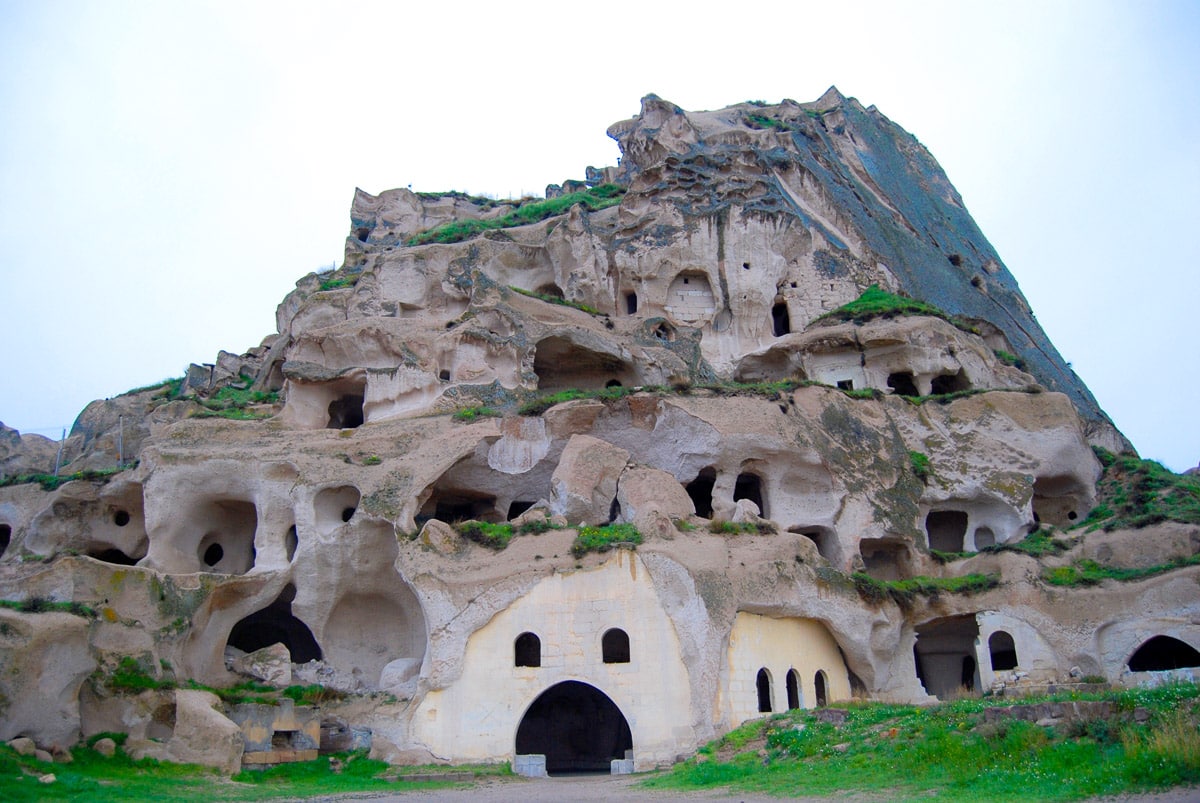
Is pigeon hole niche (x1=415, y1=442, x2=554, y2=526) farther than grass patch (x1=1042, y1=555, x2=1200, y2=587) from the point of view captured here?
Yes

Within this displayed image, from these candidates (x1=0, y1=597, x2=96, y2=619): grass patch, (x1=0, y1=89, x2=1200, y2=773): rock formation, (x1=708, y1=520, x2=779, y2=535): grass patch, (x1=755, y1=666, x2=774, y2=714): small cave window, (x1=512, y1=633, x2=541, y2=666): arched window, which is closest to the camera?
(x1=0, y1=597, x2=96, y2=619): grass patch

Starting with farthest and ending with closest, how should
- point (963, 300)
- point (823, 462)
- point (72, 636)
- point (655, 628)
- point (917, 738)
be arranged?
point (963, 300)
point (823, 462)
point (655, 628)
point (72, 636)
point (917, 738)

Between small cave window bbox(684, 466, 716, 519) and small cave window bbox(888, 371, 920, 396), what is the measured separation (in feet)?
31.1

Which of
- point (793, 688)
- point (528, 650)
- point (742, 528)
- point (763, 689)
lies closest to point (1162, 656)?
point (793, 688)

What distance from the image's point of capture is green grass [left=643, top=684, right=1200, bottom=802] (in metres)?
11.8

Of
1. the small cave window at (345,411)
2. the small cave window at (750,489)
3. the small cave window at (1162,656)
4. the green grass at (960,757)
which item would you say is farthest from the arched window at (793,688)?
the small cave window at (345,411)

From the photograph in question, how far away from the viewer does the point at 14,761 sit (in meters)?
17.4

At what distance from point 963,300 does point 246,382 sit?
1300 inches

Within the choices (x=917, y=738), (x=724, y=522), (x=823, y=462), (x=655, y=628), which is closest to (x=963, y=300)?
(x=823, y=462)

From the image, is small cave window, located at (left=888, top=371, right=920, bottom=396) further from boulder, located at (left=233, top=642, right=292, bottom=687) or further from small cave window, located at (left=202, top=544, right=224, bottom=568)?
small cave window, located at (left=202, top=544, right=224, bottom=568)

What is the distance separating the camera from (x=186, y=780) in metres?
19.9

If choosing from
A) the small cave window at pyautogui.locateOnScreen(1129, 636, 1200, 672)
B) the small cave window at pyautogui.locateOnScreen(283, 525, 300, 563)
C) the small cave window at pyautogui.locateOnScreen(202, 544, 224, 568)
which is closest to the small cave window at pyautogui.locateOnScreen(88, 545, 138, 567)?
the small cave window at pyautogui.locateOnScreen(202, 544, 224, 568)

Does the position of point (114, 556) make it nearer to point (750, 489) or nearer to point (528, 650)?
point (528, 650)

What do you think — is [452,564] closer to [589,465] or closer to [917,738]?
[589,465]
